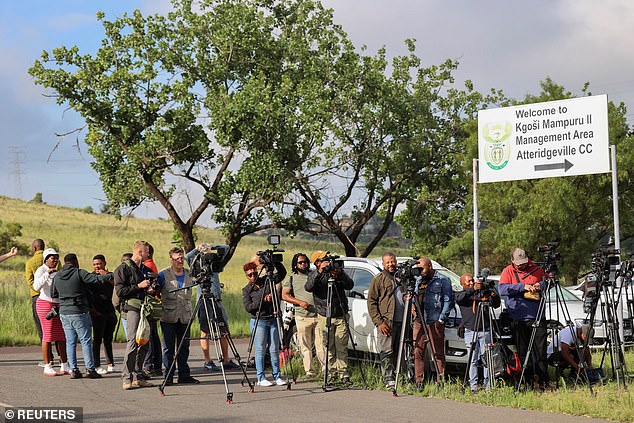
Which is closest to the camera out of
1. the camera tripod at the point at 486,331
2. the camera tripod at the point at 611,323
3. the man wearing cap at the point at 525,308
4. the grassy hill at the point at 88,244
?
the camera tripod at the point at 611,323

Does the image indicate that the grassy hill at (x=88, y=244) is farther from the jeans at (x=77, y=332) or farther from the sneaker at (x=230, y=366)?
the jeans at (x=77, y=332)

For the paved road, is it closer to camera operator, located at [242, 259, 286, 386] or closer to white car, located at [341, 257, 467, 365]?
camera operator, located at [242, 259, 286, 386]

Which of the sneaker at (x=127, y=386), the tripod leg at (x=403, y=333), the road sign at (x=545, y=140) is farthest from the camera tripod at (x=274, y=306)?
the road sign at (x=545, y=140)

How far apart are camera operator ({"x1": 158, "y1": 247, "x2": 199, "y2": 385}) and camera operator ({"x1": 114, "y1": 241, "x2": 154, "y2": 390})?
44 centimetres

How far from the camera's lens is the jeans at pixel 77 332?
45.8ft

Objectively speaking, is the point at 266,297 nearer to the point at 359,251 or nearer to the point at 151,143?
the point at 151,143

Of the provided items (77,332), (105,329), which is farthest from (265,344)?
(105,329)

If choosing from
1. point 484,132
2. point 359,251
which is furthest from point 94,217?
point 484,132

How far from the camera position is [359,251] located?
34938 millimetres

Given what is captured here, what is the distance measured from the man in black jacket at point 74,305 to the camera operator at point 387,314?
12.9 feet

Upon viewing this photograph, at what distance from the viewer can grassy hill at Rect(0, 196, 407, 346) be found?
24.9m

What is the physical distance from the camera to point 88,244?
7225 centimetres

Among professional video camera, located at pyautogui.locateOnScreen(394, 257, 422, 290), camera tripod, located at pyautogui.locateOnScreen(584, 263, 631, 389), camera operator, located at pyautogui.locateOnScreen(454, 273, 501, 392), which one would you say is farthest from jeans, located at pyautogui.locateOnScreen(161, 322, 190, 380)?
camera tripod, located at pyautogui.locateOnScreen(584, 263, 631, 389)

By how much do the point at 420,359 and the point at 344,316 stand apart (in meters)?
1.25
